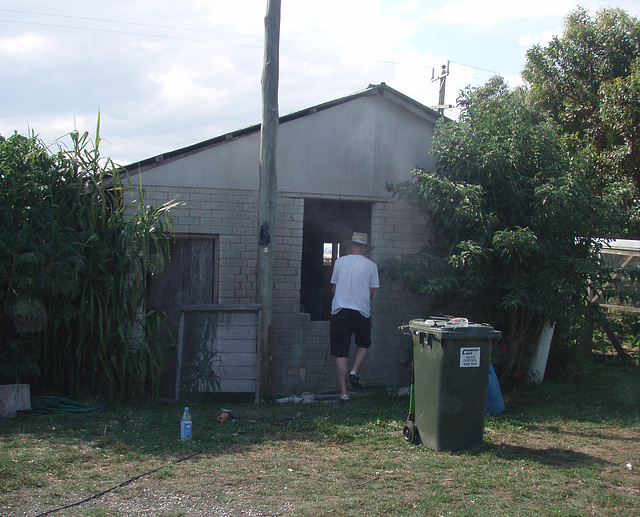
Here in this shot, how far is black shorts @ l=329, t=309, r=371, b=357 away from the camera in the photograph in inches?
291

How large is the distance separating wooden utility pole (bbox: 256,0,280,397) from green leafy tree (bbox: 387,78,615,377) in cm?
161

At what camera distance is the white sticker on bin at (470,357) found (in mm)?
5504

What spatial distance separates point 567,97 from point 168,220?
1054 centimetres

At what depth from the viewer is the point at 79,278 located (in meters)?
6.74

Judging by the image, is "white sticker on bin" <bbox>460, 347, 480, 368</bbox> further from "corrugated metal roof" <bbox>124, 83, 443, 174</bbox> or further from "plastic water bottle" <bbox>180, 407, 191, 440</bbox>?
"corrugated metal roof" <bbox>124, 83, 443, 174</bbox>

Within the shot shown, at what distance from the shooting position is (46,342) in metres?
6.81

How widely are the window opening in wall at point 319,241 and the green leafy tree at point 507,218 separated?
2.18 meters

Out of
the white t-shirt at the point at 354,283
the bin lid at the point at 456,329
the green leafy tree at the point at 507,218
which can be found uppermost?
the green leafy tree at the point at 507,218

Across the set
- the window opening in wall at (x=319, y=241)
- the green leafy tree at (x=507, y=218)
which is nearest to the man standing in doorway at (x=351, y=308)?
the green leafy tree at (x=507, y=218)

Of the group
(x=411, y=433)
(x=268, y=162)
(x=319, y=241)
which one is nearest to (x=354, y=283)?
(x=268, y=162)

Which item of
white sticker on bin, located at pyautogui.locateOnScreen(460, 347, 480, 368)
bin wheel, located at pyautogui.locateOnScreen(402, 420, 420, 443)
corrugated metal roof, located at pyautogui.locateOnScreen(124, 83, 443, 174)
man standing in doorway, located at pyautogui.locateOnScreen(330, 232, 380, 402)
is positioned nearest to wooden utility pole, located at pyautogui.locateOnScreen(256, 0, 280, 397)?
corrugated metal roof, located at pyautogui.locateOnScreen(124, 83, 443, 174)

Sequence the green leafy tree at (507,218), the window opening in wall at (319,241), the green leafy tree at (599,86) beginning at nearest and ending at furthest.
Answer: the green leafy tree at (507,218) < the window opening in wall at (319,241) < the green leafy tree at (599,86)

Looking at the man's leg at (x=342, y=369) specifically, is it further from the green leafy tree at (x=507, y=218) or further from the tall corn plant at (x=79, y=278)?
the tall corn plant at (x=79, y=278)

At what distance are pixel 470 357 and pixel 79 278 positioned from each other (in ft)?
13.5
